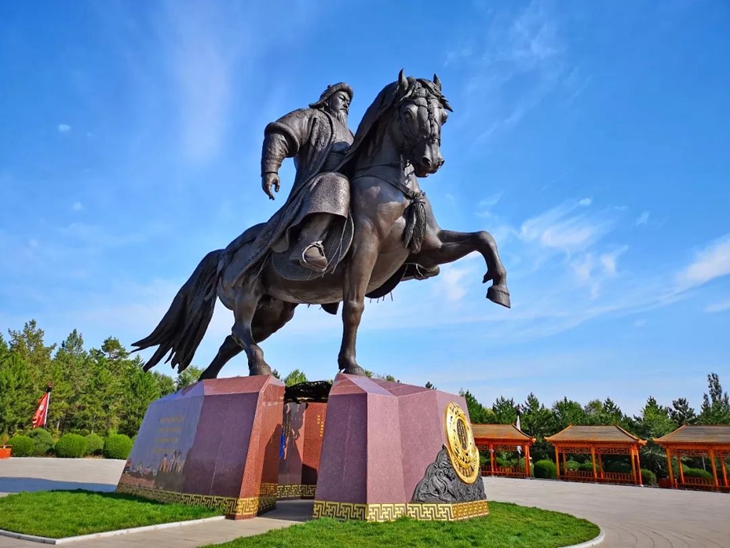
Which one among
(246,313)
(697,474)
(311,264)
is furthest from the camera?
(697,474)

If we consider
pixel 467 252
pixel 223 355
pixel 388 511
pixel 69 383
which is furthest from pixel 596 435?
pixel 69 383

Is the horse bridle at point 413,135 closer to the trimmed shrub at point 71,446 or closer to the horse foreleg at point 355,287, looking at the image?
the horse foreleg at point 355,287

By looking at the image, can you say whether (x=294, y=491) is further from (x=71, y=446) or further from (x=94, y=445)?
(x=94, y=445)

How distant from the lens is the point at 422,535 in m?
4.47

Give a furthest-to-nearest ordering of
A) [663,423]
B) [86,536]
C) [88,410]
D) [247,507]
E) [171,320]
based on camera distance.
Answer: [88,410], [663,423], [171,320], [247,507], [86,536]

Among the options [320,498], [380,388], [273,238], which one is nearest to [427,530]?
[320,498]

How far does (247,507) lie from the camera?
5.70m

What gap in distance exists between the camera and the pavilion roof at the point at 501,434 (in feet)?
85.2

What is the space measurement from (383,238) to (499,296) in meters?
1.61

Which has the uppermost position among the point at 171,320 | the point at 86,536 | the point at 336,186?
the point at 336,186

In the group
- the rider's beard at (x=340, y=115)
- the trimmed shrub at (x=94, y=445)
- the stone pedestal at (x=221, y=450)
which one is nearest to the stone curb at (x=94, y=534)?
the stone pedestal at (x=221, y=450)

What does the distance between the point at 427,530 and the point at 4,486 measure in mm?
8278

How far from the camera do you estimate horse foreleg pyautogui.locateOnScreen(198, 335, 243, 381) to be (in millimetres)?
7996

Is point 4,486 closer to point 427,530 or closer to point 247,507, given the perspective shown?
point 247,507
